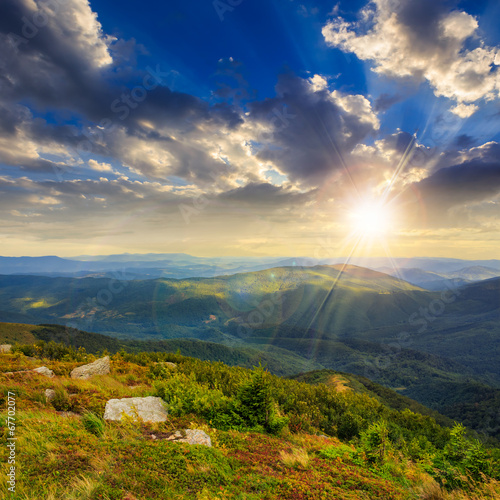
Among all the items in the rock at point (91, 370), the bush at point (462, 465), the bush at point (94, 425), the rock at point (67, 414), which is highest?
the bush at point (94, 425)

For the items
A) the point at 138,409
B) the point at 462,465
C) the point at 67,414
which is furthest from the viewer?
the point at 138,409

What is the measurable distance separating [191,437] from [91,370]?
12.1 meters

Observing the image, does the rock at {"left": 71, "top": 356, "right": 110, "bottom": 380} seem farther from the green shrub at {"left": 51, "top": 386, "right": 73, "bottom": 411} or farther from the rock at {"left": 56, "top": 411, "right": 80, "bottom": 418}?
the rock at {"left": 56, "top": 411, "right": 80, "bottom": 418}

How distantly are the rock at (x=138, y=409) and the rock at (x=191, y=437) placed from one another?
4.97ft

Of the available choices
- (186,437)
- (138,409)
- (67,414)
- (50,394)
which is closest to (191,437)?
(186,437)

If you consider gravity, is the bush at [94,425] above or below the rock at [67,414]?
above

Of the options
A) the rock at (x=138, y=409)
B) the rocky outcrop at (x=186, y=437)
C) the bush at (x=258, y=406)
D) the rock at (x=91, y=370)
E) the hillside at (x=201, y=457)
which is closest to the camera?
the hillside at (x=201, y=457)

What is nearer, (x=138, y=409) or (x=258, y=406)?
(x=138, y=409)

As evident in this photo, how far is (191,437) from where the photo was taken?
859 centimetres

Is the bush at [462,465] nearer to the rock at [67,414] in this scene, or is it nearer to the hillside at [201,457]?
the hillside at [201,457]

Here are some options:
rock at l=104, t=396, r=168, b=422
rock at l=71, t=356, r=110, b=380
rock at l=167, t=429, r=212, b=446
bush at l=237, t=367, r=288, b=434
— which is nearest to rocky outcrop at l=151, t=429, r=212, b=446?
rock at l=167, t=429, r=212, b=446

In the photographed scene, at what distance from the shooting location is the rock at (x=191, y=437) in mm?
8289

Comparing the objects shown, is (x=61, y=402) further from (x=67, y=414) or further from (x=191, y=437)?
(x=191, y=437)

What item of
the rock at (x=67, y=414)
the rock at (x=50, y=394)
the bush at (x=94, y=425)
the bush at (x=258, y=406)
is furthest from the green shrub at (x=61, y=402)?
the bush at (x=258, y=406)
